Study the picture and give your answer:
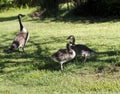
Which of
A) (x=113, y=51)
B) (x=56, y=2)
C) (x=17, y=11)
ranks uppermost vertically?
(x=56, y=2)

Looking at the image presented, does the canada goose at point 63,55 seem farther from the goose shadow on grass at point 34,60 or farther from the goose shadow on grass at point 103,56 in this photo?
the goose shadow on grass at point 103,56

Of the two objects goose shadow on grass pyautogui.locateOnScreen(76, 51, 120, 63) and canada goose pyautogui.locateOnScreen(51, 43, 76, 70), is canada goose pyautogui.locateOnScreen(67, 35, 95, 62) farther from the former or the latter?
canada goose pyautogui.locateOnScreen(51, 43, 76, 70)

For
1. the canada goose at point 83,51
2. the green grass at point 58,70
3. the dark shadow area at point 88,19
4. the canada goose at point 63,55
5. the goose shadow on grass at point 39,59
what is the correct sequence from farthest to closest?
1. the dark shadow area at point 88,19
2. the goose shadow on grass at point 39,59
3. the canada goose at point 83,51
4. the canada goose at point 63,55
5. the green grass at point 58,70

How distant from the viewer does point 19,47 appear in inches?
490

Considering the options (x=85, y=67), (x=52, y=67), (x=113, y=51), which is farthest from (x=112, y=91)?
(x=113, y=51)

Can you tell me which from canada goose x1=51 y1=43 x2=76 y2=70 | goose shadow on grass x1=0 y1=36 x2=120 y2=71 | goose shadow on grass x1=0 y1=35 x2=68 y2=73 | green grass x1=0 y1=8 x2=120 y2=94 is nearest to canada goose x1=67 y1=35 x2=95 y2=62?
green grass x1=0 y1=8 x2=120 y2=94

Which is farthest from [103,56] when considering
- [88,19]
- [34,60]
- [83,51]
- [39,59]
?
[88,19]

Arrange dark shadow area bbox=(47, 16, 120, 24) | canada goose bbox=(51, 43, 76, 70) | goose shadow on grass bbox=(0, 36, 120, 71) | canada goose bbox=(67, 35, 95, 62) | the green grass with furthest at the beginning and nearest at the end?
dark shadow area bbox=(47, 16, 120, 24) < goose shadow on grass bbox=(0, 36, 120, 71) < canada goose bbox=(67, 35, 95, 62) < canada goose bbox=(51, 43, 76, 70) < the green grass

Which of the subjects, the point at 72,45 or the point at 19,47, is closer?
the point at 72,45

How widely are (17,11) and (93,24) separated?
1555 centimetres

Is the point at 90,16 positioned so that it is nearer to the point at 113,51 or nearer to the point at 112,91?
the point at 113,51

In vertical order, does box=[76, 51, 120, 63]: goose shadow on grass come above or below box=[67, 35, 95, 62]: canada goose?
below

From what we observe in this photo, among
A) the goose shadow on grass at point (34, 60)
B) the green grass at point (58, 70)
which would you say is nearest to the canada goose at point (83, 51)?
the green grass at point (58, 70)

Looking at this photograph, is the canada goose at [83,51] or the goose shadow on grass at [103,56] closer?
the canada goose at [83,51]
